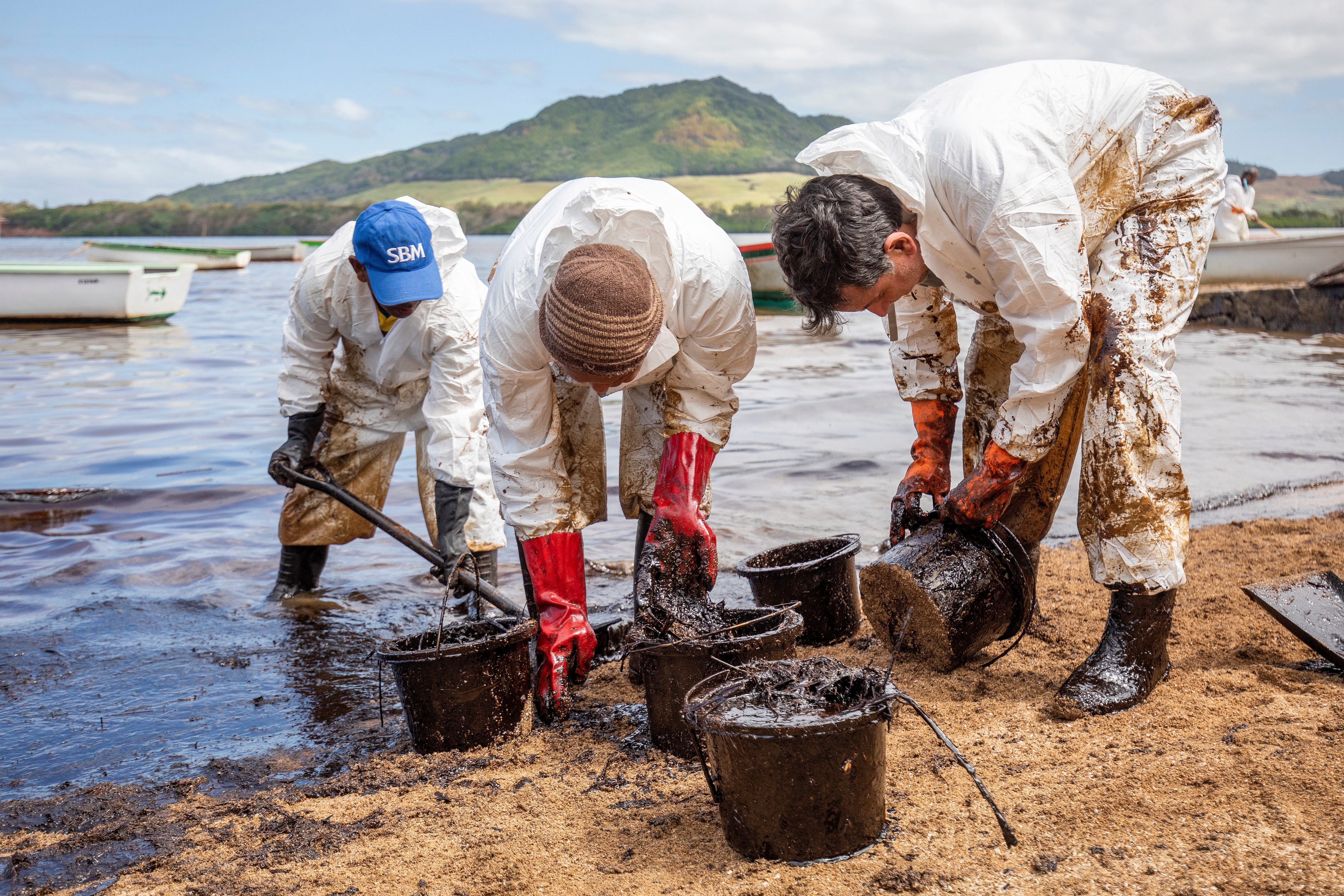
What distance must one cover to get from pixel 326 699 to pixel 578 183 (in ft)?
7.09

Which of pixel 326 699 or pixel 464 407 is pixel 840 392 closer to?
pixel 464 407

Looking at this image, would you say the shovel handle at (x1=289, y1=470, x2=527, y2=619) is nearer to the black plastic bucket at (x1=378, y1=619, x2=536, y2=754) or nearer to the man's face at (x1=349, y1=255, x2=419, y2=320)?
the black plastic bucket at (x1=378, y1=619, x2=536, y2=754)

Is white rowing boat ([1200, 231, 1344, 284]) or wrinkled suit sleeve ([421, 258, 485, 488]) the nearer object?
wrinkled suit sleeve ([421, 258, 485, 488])

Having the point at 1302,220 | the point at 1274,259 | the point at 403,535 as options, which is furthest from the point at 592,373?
the point at 1302,220

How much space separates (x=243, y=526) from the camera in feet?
21.4

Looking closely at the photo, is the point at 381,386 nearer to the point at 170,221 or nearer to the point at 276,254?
Result: the point at 276,254

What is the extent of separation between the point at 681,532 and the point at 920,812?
3.44 ft

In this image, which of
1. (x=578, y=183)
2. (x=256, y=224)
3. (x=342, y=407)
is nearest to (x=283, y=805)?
(x=578, y=183)

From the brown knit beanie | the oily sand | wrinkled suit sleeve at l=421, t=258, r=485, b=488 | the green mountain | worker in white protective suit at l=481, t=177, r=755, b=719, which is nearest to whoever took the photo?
the oily sand

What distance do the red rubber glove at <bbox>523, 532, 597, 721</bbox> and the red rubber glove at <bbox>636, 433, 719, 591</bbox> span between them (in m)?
0.29

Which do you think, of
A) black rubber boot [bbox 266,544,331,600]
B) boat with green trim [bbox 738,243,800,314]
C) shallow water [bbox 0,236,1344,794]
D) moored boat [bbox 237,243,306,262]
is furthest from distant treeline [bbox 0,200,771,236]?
black rubber boot [bbox 266,544,331,600]

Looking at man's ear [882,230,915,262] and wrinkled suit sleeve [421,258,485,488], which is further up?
man's ear [882,230,915,262]

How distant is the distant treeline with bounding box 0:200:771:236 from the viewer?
74750 millimetres

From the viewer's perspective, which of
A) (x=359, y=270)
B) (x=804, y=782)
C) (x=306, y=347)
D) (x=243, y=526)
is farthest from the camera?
(x=243, y=526)
